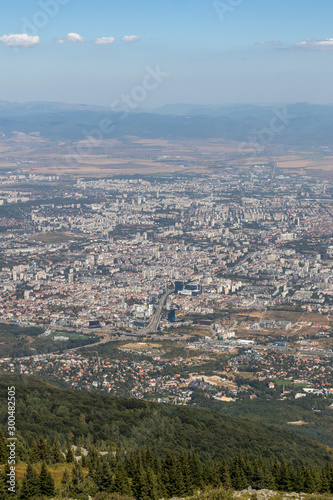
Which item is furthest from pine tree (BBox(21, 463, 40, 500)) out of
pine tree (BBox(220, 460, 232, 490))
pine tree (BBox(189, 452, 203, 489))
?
pine tree (BBox(220, 460, 232, 490))

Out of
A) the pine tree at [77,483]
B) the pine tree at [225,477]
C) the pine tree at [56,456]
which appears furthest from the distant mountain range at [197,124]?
the pine tree at [77,483]

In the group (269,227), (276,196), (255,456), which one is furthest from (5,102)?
(255,456)

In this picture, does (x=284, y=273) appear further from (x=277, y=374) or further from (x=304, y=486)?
(x=304, y=486)

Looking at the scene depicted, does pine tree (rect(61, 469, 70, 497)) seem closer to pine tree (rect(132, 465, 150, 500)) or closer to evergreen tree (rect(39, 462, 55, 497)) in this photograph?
evergreen tree (rect(39, 462, 55, 497))

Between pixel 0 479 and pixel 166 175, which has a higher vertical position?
pixel 166 175

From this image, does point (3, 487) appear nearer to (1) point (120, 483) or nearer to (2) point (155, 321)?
(1) point (120, 483)
